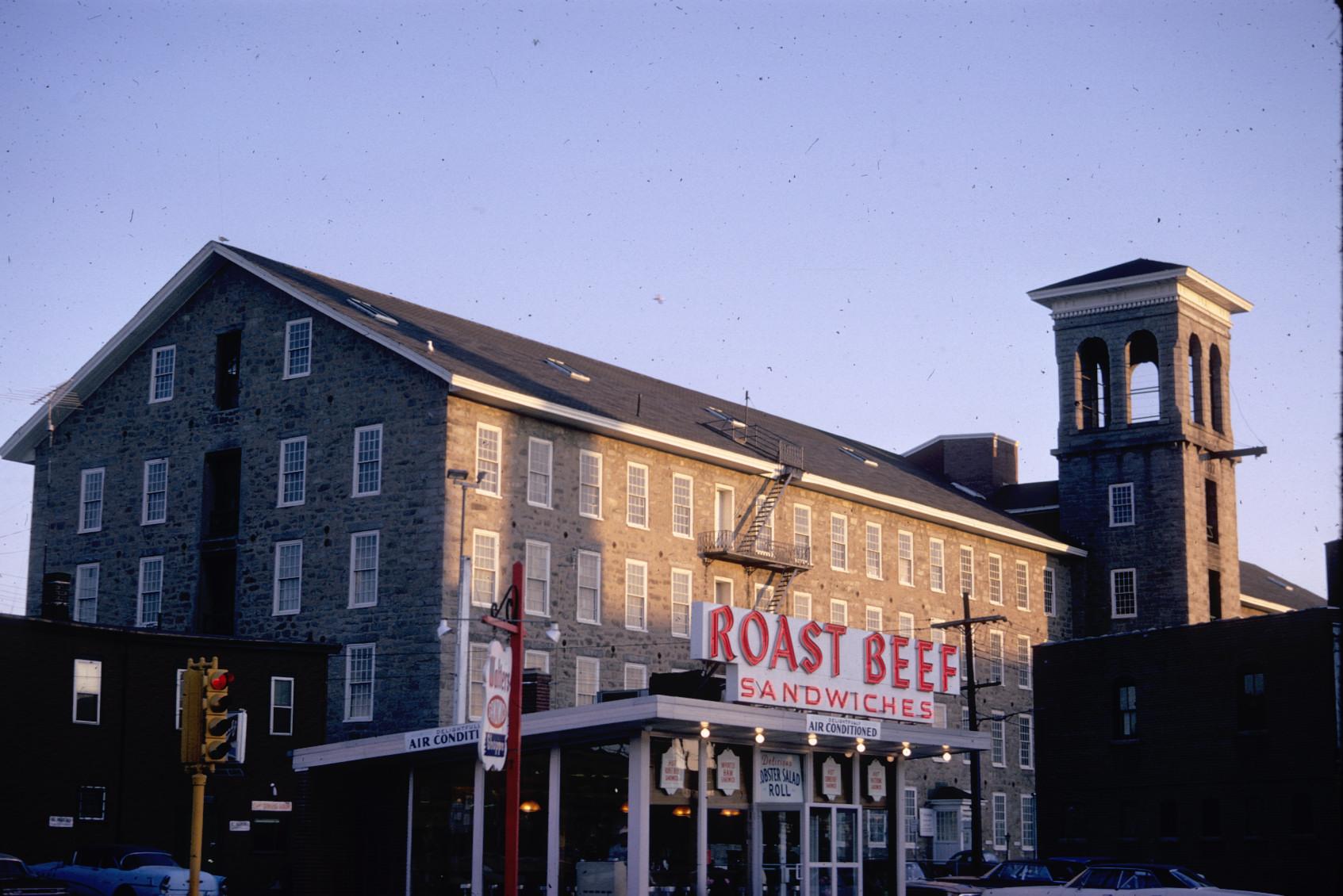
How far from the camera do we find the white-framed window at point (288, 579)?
4972 centimetres

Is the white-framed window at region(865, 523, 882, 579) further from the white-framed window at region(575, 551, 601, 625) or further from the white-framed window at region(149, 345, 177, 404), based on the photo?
the white-framed window at region(149, 345, 177, 404)

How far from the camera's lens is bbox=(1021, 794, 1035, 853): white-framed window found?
68.2m

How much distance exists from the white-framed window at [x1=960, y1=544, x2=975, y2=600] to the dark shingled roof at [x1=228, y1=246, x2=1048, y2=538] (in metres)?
1.38

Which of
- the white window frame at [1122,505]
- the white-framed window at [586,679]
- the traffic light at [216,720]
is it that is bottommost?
the traffic light at [216,720]

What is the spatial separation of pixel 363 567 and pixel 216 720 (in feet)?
89.1

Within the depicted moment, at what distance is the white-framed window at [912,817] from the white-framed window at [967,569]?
26.9 ft

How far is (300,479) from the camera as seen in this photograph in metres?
50.5

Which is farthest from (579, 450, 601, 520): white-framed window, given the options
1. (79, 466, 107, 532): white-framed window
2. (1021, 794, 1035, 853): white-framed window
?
(1021, 794, 1035, 853): white-framed window

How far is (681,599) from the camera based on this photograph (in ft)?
179

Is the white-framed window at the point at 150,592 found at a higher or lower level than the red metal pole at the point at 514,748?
higher

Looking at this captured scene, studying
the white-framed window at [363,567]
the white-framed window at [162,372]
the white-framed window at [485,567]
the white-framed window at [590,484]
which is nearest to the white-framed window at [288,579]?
the white-framed window at [363,567]

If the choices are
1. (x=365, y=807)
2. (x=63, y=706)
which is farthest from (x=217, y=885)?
(x=63, y=706)

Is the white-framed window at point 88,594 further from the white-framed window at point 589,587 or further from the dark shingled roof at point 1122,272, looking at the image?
the dark shingled roof at point 1122,272

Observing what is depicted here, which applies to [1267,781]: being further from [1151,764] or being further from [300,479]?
[300,479]
